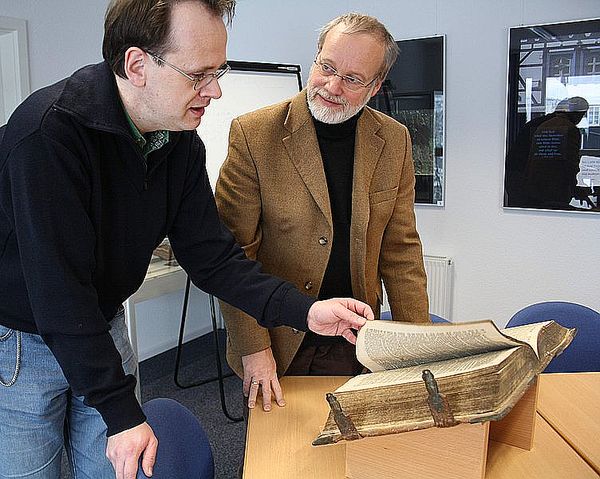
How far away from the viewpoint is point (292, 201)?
5.40ft

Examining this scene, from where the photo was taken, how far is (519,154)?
3.29 metres

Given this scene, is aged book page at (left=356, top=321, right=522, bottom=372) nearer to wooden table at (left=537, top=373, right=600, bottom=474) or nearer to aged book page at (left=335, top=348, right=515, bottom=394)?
aged book page at (left=335, top=348, right=515, bottom=394)

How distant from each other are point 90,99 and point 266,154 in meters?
0.59

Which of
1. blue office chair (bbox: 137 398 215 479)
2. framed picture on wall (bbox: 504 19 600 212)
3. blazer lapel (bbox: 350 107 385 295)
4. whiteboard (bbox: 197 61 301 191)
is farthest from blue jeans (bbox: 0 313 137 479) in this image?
framed picture on wall (bbox: 504 19 600 212)

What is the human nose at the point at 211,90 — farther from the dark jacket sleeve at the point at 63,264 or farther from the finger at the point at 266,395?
the finger at the point at 266,395

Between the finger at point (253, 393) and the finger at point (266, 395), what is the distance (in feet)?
0.07

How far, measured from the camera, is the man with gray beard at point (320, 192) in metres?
1.61

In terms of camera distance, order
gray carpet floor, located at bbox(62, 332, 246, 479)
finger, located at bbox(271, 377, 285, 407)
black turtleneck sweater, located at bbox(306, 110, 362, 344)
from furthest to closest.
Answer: gray carpet floor, located at bbox(62, 332, 246, 479) → black turtleneck sweater, located at bbox(306, 110, 362, 344) → finger, located at bbox(271, 377, 285, 407)

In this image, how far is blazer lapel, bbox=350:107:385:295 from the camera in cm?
167

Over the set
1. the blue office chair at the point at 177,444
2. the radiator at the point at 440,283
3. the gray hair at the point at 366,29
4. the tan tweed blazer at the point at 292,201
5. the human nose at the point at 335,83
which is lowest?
the radiator at the point at 440,283

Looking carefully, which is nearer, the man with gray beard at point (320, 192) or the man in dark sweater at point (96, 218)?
the man in dark sweater at point (96, 218)

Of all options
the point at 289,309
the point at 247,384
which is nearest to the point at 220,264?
the point at 289,309

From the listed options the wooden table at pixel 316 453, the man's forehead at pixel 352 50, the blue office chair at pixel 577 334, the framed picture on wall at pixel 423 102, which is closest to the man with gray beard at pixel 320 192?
the man's forehead at pixel 352 50

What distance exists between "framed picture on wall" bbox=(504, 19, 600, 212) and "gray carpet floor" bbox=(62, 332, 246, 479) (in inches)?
72.5
